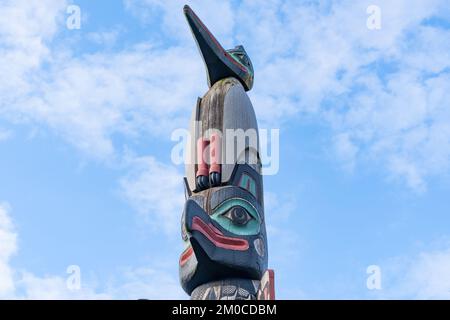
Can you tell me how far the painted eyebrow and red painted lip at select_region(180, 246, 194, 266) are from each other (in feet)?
2.62

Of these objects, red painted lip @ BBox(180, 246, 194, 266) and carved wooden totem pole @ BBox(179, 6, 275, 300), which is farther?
red painted lip @ BBox(180, 246, 194, 266)

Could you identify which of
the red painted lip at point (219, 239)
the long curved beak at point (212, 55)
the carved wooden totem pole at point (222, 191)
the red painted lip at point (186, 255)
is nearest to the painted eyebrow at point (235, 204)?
the carved wooden totem pole at point (222, 191)

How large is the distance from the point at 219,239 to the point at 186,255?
31.0 inches

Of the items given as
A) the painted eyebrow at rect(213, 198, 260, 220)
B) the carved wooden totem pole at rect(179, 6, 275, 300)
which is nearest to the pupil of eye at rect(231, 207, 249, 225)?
the carved wooden totem pole at rect(179, 6, 275, 300)

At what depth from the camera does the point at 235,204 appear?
12.1 metres

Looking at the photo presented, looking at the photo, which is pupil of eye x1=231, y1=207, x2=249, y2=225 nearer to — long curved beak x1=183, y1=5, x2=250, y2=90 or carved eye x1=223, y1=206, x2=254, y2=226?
carved eye x1=223, y1=206, x2=254, y2=226

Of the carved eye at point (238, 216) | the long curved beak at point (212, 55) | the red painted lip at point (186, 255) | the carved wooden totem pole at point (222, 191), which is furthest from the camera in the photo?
the long curved beak at point (212, 55)

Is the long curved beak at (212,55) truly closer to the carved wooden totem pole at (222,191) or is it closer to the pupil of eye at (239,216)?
the carved wooden totem pole at (222,191)

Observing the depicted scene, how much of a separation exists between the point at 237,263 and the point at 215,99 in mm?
3982

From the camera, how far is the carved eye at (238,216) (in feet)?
39.0

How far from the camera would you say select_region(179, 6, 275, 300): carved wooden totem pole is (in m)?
11.4

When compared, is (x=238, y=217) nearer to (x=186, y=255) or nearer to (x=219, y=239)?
(x=219, y=239)

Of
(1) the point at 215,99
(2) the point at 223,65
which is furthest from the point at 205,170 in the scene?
(2) the point at 223,65
